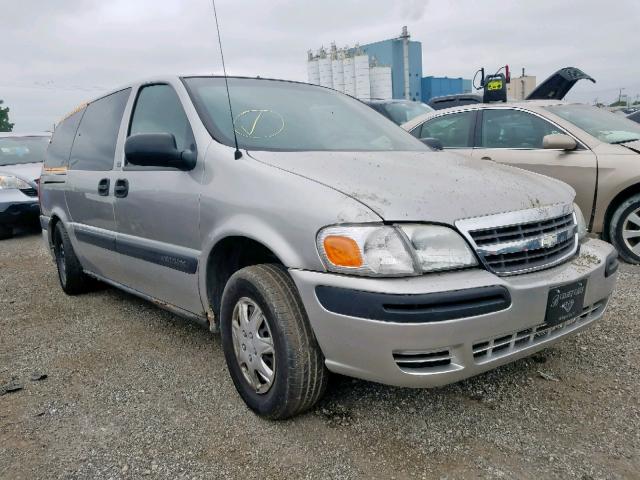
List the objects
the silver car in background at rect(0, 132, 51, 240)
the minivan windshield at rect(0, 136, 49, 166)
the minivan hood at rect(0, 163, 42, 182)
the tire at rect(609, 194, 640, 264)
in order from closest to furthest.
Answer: the tire at rect(609, 194, 640, 264) → the silver car in background at rect(0, 132, 51, 240) → the minivan hood at rect(0, 163, 42, 182) → the minivan windshield at rect(0, 136, 49, 166)

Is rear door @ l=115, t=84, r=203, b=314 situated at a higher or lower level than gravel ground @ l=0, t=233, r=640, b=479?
higher

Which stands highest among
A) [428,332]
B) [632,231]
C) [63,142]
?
[63,142]

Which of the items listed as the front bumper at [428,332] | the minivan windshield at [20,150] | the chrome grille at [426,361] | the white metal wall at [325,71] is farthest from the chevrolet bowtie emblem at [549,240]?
the white metal wall at [325,71]

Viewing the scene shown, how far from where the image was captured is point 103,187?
3.36 m

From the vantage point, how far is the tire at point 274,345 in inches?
80.5

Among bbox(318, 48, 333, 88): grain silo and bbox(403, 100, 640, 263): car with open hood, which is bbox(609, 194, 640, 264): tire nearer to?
bbox(403, 100, 640, 263): car with open hood

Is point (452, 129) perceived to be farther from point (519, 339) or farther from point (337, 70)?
point (337, 70)

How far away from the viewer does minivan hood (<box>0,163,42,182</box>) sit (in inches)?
306

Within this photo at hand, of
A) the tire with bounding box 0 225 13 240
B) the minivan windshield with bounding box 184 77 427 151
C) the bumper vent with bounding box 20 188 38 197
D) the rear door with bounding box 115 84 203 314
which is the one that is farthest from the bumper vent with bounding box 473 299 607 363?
the tire with bounding box 0 225 13 240

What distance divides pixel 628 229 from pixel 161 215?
3736 millimetres

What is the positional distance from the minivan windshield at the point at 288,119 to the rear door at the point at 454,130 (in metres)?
2.22

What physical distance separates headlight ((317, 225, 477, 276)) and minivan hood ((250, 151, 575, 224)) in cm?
6

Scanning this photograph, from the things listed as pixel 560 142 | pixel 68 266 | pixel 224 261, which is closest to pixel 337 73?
pixel 560 142

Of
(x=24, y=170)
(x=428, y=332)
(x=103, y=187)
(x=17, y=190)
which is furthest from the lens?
(x=24, y=170)
